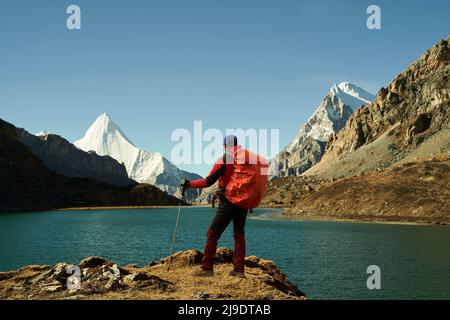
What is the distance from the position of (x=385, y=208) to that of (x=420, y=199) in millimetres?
8183

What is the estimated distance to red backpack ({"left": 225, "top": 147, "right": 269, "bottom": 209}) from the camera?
1316 centimetres

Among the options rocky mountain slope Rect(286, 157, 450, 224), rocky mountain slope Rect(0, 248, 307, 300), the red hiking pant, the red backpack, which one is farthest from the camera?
rocky mountain slope Rect(286, 157, 450, 224)

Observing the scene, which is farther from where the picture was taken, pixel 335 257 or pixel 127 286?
pixel 335 257

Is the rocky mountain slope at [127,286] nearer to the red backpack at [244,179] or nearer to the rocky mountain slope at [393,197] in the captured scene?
the red backpack at [244,179]

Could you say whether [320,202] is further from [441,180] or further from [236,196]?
[236,196]

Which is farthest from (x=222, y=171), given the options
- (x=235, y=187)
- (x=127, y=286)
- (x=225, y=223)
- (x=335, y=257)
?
(x=335, y=257)

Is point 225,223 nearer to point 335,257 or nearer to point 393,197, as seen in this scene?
point 335,257

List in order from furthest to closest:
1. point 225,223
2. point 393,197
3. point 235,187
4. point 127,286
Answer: point 393,197
point 225,223
point 235,187
point 127,286

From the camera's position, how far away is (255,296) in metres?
11.8

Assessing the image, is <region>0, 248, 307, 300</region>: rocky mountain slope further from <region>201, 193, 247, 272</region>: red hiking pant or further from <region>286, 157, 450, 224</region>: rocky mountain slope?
<region>286, 157, 450, 224</region>: rocky mountain slope

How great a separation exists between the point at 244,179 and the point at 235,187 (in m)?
0.36

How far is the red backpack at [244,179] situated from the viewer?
1316cm

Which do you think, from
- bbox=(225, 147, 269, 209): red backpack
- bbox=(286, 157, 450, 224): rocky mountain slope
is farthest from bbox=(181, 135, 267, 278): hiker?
bbox=(286, 157, 450, 224): rocky mountain slope

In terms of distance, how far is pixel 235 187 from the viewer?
1317cm
